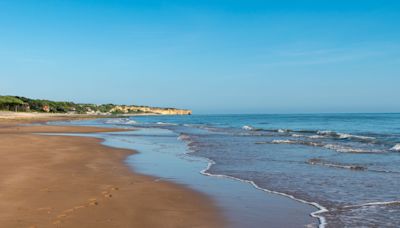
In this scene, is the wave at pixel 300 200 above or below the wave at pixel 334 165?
below

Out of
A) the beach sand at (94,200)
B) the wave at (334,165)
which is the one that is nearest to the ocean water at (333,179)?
the wave at (334,165)

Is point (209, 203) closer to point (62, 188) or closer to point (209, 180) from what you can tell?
point (209, 180)

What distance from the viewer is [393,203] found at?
8.24 metres

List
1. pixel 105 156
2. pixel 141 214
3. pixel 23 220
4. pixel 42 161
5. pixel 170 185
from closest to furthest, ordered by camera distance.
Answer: pixel 23 220 → pixel 141 214 → pixel 170 185 → pixel 42 161 → pixel 105 156

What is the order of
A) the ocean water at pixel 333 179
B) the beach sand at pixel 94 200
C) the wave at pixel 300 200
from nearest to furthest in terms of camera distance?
1. the beach sand at pixel 94 200
2. the wave at pixel 300 200
3. the ocean water at pixel 333 179

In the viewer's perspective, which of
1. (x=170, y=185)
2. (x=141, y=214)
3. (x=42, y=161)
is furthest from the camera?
(x=42, y=161)

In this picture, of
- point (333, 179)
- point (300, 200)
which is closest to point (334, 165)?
point (333, 179)

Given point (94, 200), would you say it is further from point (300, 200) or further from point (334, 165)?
point (334, 165)

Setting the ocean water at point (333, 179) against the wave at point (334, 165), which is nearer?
the ocean water at point (333, 179)

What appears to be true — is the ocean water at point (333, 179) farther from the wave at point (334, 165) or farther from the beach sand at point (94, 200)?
the beach sand at point (94, 200)

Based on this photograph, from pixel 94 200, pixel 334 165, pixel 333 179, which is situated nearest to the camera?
pixel 94 200

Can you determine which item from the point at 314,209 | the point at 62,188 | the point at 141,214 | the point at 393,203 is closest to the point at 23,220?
the point at 141,214

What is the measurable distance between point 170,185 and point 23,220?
4.42m

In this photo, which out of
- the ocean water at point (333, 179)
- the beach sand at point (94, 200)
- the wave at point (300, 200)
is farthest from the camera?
the ocean water at point (333, 179)
